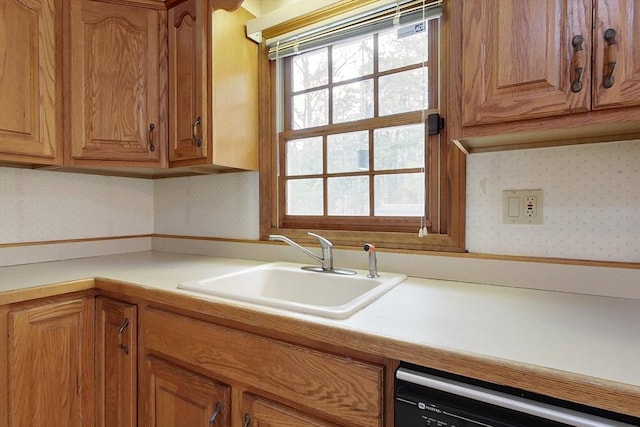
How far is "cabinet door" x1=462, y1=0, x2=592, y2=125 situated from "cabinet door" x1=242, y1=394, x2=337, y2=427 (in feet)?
2.84

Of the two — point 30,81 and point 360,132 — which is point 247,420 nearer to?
point 360,132

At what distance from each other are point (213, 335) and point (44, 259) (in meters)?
1.28

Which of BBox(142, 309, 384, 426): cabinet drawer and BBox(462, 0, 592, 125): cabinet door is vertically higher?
BBox(462, 0, 592, 125): cabinet door

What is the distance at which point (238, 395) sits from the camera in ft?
3.06

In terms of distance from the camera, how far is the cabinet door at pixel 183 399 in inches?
38.3

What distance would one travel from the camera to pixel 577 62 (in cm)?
75

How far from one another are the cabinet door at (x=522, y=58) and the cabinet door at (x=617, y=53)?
0.06 ft

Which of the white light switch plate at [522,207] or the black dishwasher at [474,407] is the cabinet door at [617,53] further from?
the black dishwasher at [474,407]

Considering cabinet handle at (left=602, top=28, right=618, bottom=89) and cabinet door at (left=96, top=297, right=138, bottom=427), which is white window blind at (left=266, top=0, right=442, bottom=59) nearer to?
cabinet handle at (left=602, top=28, right=618, bottom=89)

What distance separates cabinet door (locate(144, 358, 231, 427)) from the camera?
3.19ft

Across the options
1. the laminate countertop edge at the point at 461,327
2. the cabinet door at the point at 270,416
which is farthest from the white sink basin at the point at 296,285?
the cabinet door at the point at 270,416

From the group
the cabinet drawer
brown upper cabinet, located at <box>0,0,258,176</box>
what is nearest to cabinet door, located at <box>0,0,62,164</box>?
brown upper cabinet, located at <box>0,0,258,176</box>

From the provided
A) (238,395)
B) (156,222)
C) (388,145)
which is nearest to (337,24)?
(388,145)

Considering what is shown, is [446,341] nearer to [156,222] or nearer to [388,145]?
[388,145]
